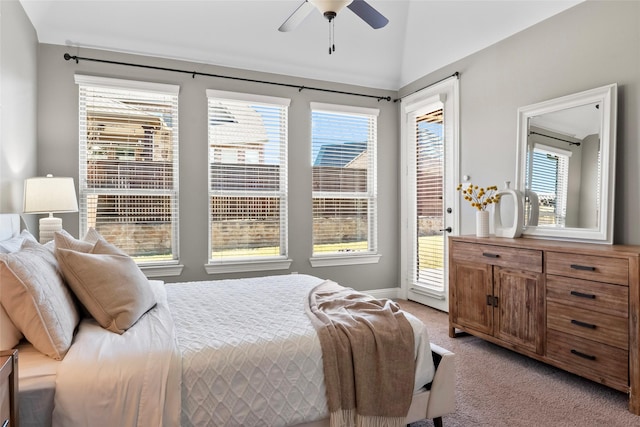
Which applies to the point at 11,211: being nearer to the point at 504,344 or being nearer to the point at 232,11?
the point at 232,11

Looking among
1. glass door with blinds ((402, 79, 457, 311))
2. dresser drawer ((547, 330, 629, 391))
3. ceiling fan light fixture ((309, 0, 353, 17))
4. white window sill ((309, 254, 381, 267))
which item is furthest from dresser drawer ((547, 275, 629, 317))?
→ white window sill ((309, 254, 381, 267))

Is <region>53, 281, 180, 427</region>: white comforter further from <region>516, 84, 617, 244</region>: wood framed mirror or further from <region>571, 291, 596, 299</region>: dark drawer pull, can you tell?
<region>516, 84, 617, 244</region>: wood framed mirror

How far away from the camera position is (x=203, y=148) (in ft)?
13.6

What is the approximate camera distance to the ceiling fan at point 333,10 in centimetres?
228

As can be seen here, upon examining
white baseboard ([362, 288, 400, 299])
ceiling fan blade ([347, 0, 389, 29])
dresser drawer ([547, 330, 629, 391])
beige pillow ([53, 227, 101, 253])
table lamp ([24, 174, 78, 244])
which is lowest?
white baseboard ([362, 288, 400, 299])

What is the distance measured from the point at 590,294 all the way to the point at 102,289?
2.82 meters

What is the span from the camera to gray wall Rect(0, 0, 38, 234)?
2586 millimetres

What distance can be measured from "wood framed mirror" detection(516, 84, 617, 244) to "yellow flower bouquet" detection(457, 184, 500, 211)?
246 mm

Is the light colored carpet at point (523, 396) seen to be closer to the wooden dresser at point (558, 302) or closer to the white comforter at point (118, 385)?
the wooden dresser at point (558, 302)

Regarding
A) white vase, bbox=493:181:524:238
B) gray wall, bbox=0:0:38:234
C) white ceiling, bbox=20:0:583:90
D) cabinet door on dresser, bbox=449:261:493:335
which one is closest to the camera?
gray wall, bbox=0:0:38:234

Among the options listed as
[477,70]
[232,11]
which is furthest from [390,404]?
[232,11]

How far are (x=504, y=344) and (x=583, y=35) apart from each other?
8.10 ft

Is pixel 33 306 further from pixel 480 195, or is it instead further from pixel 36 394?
pixel 480 195

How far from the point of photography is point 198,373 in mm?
1565
